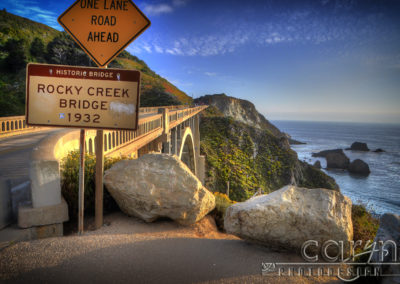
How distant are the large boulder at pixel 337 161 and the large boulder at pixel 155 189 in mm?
71713

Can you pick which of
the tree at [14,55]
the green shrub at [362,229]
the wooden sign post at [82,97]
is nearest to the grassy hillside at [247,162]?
the green shrub at [362,229]

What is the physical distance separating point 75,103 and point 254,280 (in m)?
3.10

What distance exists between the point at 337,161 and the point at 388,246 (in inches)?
2860

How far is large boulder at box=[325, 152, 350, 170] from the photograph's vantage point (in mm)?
64812

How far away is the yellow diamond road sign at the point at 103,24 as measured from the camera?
332 cm

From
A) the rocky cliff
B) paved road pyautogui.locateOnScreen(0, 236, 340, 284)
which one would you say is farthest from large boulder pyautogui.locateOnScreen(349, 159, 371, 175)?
paved road pyautogui.locateOnScreen(0, 236, 340, 284)

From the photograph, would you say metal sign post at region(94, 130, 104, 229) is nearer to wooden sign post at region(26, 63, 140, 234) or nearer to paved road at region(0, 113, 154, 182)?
wooden sign post at region(26, 63, 140, 234)

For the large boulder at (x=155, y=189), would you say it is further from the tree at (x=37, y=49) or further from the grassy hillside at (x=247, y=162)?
the tree at (x=37, y=49)

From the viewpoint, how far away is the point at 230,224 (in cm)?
352

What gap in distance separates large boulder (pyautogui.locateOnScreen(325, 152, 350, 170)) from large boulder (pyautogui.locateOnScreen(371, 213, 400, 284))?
2831 inches

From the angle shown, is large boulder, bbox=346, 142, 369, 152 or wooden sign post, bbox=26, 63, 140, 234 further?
large boulder, bbox=346, 142, 369, 152

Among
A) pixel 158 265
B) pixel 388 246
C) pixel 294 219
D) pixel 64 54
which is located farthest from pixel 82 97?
pixel 64 54

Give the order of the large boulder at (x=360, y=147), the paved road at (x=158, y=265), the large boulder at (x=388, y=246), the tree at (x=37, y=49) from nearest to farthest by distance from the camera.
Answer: the large boulder at (x=388, y=246) → the paved road at (x=158, y=265) → the tree at (x=37, y=49) → the large boulder at (x=360, y=147)

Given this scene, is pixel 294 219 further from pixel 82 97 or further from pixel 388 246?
pixel 82 97
